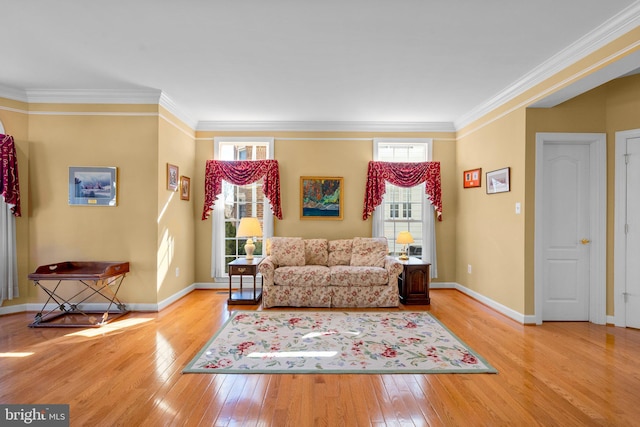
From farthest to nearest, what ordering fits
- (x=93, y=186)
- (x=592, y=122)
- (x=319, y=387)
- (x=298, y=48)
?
(x=93, y=186)
(x=592, y=122)
(x=298, y=48)
(x=319, y=387)

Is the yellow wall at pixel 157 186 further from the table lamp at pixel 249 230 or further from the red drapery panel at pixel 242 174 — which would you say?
the table lamp at pixel 249 230

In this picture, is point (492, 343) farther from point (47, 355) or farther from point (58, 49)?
point (58, 49)

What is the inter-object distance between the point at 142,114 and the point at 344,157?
3.12 m

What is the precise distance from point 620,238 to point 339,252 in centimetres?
353

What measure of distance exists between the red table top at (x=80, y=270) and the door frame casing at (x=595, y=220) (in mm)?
5118

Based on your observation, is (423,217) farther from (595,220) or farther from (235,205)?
(235,205)

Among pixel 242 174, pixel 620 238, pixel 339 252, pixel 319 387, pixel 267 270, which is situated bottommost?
pixel 319 387

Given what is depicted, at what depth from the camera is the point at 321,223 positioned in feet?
18.8

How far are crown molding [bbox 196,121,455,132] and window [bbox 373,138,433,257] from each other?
0.27 metres

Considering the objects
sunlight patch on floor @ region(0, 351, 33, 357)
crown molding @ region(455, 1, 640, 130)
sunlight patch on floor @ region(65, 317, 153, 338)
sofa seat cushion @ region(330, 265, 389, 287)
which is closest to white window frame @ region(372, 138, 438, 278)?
sofa seat cushion @ region(330, 265, 389, 287)

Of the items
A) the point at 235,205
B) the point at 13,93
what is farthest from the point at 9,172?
the point at 235,205

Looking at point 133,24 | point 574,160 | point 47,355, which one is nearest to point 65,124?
point 133,24

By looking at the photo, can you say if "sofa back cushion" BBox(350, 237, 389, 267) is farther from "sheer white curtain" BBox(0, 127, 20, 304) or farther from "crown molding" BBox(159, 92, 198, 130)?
"sheer white curtain" BBox(0, 127, 20, 304)

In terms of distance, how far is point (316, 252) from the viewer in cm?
529
